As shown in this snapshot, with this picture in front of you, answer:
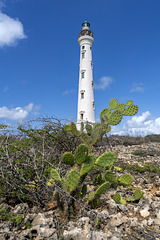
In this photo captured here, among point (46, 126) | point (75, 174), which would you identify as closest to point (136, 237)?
point (75, 174)

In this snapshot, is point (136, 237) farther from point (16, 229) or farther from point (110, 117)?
point (110, 117)

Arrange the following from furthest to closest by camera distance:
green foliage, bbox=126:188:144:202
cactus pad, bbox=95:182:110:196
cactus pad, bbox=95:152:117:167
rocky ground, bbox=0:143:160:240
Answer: green foliage, bbox=126:188:144:202 < cactus pad, bbox=95:152:117:167 < cactus pad, bbox=95:182:110:196 < rocky ground, bbox=0:143:160:240

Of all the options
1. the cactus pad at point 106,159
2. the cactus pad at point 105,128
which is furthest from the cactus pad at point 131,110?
the cactus pad at point 106,159

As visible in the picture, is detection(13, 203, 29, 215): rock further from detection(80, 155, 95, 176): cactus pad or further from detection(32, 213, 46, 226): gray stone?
detection(80, 155, 95, 176): cactus pad

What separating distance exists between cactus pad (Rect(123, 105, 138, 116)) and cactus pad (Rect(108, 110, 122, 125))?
0.52ft

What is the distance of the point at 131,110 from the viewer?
142 inches

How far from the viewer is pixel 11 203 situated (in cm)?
314

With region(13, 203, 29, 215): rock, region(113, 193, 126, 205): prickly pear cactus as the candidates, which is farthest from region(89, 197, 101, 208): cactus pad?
region(13, 203, 29, 215): rock

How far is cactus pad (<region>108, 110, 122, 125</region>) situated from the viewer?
3584 millimetres

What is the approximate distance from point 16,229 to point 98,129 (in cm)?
217

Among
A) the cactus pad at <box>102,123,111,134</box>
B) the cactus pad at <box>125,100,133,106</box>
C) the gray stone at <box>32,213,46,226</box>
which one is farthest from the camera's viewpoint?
the cactus pad at <box>125,100,133,106</box>

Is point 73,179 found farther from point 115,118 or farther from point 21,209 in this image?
point 115,118

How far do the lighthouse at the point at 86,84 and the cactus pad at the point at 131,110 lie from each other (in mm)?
12274

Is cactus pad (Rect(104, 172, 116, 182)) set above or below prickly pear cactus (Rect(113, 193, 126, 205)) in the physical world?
above
